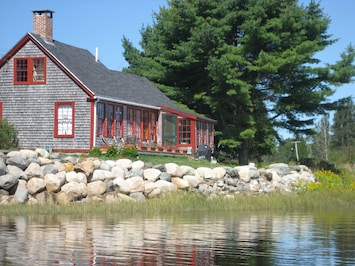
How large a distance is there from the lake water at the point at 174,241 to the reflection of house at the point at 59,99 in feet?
44.9

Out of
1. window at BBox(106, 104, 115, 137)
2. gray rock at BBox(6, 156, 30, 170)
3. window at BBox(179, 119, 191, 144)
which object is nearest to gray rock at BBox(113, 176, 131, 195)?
gray rock at BBox(6, 156, 30, 170)

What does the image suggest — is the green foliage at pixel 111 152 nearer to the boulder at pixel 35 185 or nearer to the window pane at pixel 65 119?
the window pane at pixel 65 119

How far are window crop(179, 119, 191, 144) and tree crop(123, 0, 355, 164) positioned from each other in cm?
227

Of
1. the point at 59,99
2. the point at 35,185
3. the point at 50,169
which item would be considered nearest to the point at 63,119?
the point at 59,99

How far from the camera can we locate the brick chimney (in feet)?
121

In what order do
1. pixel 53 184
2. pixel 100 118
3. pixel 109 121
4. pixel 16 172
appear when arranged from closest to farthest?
pixel 53 184, pixel 16 172, pixel 100 118, pixel 109 121

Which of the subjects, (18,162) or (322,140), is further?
(322,140)

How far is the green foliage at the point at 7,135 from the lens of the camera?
33469 mm

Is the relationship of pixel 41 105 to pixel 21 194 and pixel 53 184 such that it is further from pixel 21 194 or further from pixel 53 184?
pixel 21 194

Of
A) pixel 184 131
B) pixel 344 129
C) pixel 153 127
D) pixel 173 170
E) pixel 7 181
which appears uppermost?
pixel 344 129

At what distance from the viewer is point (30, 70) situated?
120 feet

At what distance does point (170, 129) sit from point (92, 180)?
14.7 metres

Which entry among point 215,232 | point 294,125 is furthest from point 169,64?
point 215,232

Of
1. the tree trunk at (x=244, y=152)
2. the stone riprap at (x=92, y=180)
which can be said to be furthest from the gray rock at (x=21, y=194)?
the tree trunk at (x=244, y=152)
